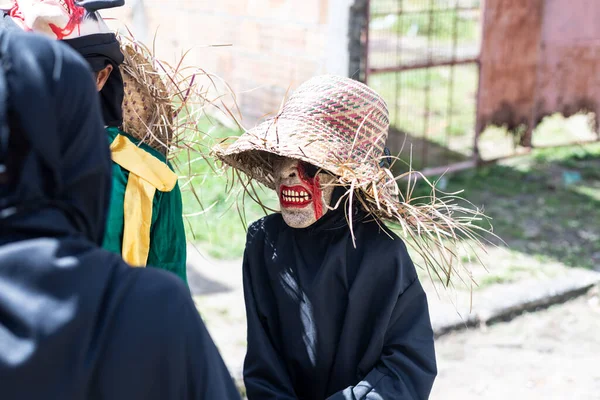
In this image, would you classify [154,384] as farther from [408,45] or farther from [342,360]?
[408,45]

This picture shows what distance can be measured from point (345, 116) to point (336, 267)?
1.48 feet

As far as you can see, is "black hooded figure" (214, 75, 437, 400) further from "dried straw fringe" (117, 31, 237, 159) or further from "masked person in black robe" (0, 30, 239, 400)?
"masked person in black robe" (0, 30, 239, 400)

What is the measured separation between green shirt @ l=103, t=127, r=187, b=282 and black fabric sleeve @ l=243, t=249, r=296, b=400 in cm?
27

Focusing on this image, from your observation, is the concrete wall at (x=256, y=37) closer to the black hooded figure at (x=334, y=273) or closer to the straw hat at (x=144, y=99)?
the straw hat at (x=144, y=99)

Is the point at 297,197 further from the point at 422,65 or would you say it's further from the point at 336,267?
the point at 422,65

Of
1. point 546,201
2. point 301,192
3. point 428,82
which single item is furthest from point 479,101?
point 301,192

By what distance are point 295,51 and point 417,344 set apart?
4997 millimetres

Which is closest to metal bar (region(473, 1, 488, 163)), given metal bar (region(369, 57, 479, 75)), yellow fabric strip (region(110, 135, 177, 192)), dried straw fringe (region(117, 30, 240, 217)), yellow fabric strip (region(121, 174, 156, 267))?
metal bar (region(369, 57, 479, 75))

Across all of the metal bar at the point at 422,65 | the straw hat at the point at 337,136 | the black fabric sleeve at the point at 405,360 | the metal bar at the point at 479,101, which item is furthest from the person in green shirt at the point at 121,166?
the metal bar at the point at 479,101

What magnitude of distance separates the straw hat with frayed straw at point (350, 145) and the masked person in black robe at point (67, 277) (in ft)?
3.28

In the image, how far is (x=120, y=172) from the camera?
2369 millimetres

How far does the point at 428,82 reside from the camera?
1071 centimetres

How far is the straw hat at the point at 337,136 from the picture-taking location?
2.25m

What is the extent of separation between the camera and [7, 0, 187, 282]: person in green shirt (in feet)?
7.41
